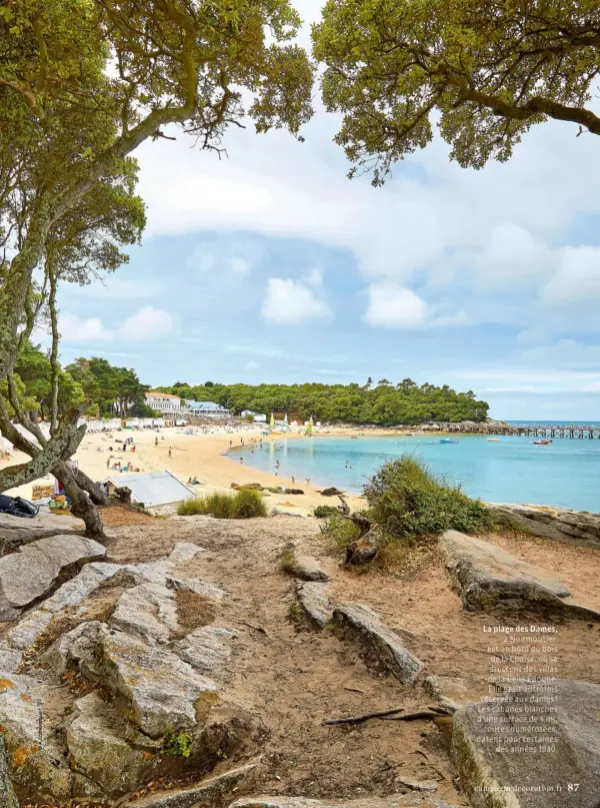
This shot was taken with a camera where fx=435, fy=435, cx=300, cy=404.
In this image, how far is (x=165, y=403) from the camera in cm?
12738

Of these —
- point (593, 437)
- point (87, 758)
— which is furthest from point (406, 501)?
point (593, 437)

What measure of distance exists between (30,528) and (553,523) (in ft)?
32.8

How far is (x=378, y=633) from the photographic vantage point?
4.48 m

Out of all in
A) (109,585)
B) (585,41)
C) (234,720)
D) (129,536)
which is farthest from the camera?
(129,536)

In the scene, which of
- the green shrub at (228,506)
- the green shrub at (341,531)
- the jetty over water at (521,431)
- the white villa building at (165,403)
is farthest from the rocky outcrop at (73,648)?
the jetty over water at (521,431)

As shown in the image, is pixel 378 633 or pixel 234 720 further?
pixel 378 633

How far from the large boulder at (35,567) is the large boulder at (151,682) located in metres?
2.01

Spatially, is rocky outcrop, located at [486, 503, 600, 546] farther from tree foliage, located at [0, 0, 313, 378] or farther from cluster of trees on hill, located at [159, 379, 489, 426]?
cluster of trees on hill, located at [159, 379, 489, 426]

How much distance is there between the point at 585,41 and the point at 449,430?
5128 inches

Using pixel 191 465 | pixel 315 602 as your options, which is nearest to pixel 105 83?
pixel 315 602

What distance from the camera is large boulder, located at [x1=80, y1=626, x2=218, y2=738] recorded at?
3023 mm

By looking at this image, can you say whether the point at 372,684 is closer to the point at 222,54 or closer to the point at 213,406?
the point at 222,54

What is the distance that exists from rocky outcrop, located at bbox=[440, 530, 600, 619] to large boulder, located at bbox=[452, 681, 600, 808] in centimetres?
274

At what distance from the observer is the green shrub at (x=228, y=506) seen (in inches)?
541
